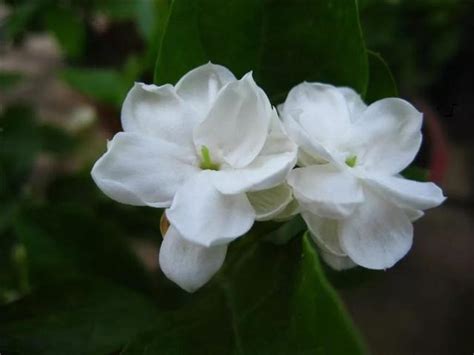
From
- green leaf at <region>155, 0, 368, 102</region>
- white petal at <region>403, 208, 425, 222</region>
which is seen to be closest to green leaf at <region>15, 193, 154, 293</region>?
green leaf at <region>155, 0, 368, 102</region>

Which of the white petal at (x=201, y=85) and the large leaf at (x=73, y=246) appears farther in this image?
the large leaf at (x=73, y=246)

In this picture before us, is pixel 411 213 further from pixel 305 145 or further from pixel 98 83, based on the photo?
pixel 98 83

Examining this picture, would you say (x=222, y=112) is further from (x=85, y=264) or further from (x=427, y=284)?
(x=427, y=284)

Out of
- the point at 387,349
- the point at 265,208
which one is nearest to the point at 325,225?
the point at 265,208

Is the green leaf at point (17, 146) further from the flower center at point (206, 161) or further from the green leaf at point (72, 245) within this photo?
the flower center at point (206, 161)

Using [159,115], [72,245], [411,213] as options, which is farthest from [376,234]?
[72,245]

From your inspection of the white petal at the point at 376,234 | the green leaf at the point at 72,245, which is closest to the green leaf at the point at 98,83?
the green leaf at the point at 72,245

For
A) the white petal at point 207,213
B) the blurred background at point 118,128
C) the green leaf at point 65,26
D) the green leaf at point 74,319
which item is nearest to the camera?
the white petal at point 207,213
